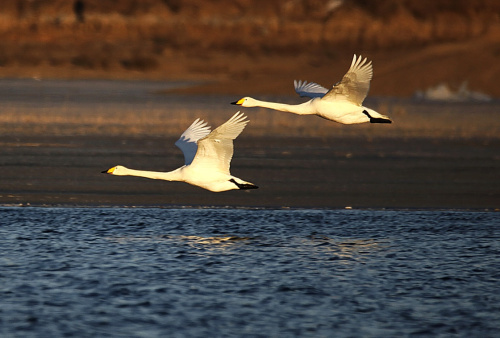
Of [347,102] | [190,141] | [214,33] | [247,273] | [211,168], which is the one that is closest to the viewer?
Answer: [247,273]

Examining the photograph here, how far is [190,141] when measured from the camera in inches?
697

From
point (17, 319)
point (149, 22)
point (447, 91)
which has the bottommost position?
Result: point (17, 319)

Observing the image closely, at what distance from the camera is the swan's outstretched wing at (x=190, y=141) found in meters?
17.2

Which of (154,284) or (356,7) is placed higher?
(356,7)

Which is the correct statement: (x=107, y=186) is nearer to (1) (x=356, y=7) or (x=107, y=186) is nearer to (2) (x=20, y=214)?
(2) (x=20, y=214)

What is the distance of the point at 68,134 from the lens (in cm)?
3362

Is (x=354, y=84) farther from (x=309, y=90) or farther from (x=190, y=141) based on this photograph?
(x=190, y=141)

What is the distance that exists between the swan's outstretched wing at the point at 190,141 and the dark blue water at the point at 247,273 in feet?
3.13

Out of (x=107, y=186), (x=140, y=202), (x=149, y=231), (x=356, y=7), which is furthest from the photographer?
(x=356, y=7)

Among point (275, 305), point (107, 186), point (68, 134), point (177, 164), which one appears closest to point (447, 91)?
point (68, 134)

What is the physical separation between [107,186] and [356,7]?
143923 mm

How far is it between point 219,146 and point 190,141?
5.86ft

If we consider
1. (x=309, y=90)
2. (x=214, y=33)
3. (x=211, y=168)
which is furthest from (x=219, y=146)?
(x=214, y=33)

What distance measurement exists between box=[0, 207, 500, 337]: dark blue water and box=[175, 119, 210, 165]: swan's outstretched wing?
0.95m
